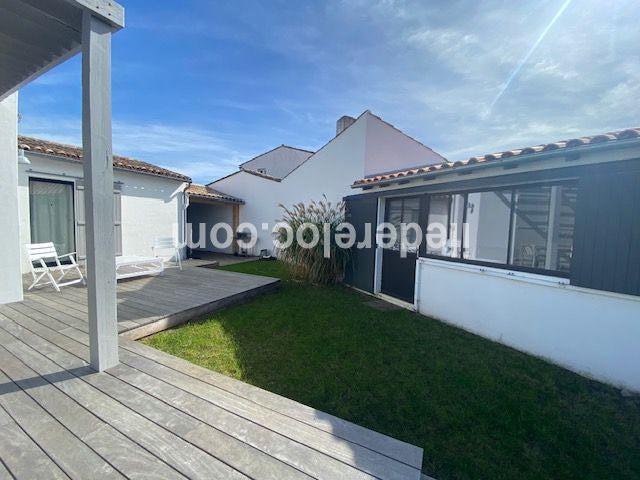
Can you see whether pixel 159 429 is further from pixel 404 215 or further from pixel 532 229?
pixel 532 229

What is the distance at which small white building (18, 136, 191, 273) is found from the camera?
6551 millimetres

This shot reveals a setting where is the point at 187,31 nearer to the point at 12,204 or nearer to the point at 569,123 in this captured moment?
the point at 12,204

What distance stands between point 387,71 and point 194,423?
28.0 feet

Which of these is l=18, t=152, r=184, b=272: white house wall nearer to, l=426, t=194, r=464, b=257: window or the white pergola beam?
the white pergola beam

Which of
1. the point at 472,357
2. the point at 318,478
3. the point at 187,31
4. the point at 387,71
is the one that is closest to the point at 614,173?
the point at 472,357

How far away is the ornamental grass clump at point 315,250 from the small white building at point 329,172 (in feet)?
8.43

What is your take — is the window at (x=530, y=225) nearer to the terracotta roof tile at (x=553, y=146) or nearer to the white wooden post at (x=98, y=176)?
the terracotta roof tile at (x=553, y=146)

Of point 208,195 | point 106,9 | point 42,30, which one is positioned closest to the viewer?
point 106,9

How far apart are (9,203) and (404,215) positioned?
6814 millimetres

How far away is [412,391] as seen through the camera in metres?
2.90

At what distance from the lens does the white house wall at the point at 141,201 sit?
7023 mm

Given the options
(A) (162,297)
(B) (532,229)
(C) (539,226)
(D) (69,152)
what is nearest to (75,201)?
(D) (69,152)

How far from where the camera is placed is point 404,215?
20.8 ft

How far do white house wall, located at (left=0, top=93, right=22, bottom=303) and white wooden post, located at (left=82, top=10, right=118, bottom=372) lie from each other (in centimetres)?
306
